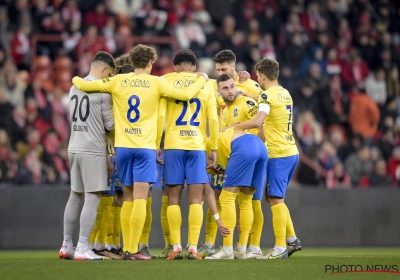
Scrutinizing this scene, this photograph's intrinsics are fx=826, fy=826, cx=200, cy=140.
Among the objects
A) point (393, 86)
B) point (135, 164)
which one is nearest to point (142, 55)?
point (135, 164)

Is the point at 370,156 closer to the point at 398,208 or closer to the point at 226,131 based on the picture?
the point at 398,208

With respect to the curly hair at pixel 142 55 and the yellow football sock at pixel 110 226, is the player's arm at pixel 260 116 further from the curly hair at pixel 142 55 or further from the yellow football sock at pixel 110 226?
the yellow football sock at pixel 110 226

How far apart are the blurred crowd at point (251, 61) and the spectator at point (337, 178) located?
24mm

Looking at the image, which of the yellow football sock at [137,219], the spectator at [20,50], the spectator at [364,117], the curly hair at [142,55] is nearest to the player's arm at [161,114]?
the curly hair at [142,55]

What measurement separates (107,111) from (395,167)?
30.3 ft

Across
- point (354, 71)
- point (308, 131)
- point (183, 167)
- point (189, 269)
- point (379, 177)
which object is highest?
point (354, 71)

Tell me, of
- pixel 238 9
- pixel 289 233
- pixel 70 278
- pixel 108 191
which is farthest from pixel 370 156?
pixel 70 278

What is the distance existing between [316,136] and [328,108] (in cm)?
118

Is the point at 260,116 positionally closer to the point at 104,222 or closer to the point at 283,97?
the point at 283,97

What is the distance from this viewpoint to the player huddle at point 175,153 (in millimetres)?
10172

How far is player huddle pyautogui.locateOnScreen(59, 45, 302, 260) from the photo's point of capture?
1017 cm

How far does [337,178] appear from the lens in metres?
17.5

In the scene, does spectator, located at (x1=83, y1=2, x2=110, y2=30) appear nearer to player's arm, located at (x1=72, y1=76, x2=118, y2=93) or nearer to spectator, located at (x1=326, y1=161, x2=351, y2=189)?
spectator, located at (x1=326, y1=161, x2=351, y2=189)

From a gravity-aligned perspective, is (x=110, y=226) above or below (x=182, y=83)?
below
